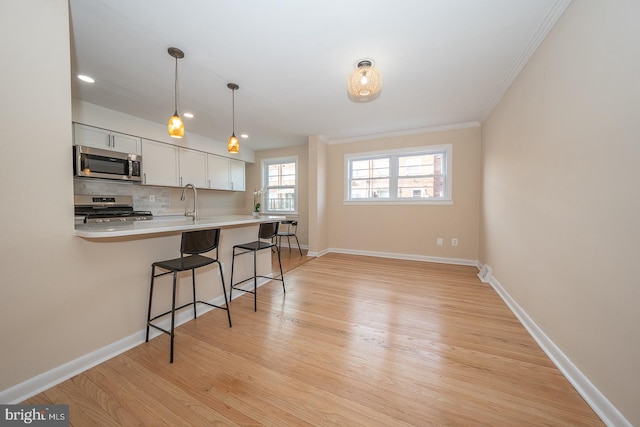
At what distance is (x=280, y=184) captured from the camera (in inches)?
223

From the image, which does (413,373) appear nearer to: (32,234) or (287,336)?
(287,336)

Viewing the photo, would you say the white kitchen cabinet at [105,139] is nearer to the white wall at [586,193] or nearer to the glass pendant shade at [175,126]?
the glass pendant shade at [175,126]

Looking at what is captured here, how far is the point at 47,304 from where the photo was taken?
133cm

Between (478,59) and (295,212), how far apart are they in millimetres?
4230

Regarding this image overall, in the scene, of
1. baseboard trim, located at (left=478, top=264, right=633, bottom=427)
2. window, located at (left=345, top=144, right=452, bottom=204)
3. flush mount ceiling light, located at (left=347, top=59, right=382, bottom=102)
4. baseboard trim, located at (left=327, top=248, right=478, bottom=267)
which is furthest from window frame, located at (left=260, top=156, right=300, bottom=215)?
baseboard trim, located at (left=478, top=264, right=633, bottom=427)

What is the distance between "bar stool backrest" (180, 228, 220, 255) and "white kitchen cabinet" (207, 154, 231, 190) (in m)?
3.25

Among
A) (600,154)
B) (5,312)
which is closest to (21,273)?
(5,312)

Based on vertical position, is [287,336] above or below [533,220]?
below

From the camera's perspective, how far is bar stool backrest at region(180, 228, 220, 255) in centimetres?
173

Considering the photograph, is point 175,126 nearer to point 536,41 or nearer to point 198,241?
point 198,241

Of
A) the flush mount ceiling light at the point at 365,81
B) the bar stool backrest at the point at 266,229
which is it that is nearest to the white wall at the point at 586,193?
the flush mount ceiling light at the point at 365,81

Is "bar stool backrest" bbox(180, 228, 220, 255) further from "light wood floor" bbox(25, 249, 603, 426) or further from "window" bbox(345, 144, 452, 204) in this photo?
"window" bbox(345, 144, 452, 204)

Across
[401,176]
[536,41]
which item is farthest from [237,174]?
[536,41]

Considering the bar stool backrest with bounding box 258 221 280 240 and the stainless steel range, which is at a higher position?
the stainless steel range
